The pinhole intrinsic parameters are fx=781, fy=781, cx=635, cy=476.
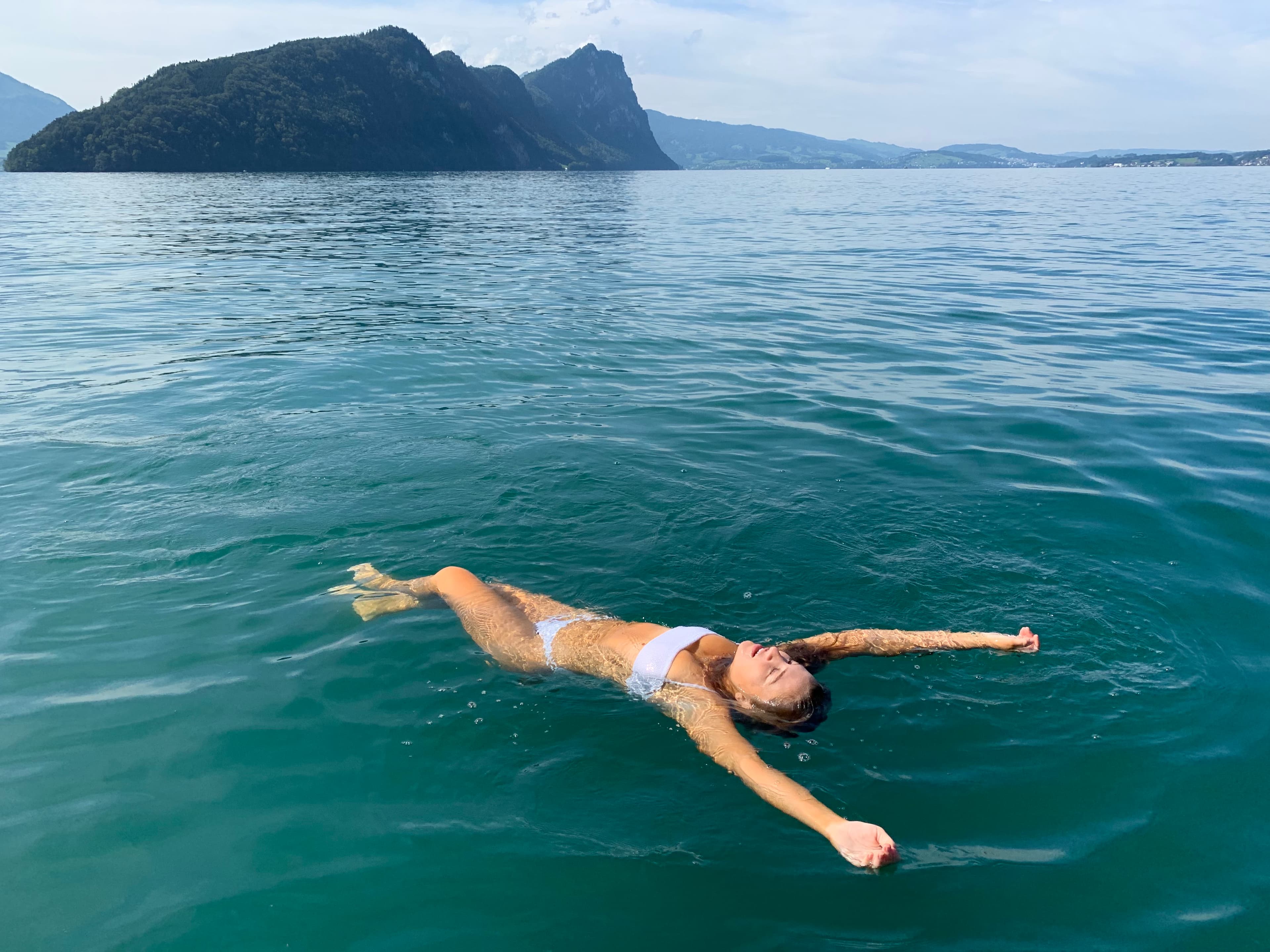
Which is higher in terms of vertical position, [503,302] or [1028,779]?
[503,302]

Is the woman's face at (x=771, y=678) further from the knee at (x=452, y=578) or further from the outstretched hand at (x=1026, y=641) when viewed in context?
the knee at (x=452, y=578)

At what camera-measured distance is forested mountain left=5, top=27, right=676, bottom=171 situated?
110 m

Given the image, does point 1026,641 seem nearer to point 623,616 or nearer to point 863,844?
point 863,844

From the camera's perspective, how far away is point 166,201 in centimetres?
5025

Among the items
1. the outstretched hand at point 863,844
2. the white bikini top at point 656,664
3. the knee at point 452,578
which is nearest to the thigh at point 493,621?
the knee at point 452,578

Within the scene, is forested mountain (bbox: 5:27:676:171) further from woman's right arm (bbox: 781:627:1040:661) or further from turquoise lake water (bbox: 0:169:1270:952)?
woman's right arm (bbox: 781:627:1040:661)

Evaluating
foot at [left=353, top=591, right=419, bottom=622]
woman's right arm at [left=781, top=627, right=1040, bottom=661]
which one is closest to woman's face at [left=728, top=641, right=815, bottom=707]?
woman's right arm at [left=781, top=627, right=1040, bottom=661]

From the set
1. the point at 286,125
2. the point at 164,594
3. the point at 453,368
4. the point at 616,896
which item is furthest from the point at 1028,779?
the point at 286,125

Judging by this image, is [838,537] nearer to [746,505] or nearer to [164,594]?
[746,505]

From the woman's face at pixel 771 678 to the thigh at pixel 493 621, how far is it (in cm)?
148

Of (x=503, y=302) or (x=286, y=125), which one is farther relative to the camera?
(x=286, y=125)

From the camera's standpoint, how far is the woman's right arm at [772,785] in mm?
3891

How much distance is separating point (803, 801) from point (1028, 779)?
152 cm

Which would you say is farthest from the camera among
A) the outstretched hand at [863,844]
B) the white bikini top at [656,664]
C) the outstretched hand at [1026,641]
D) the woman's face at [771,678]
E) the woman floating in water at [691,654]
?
the outstretched hand at [1026,641]
